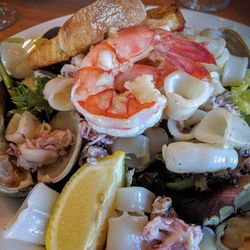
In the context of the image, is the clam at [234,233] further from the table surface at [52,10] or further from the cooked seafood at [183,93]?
the table surface at [52,10]

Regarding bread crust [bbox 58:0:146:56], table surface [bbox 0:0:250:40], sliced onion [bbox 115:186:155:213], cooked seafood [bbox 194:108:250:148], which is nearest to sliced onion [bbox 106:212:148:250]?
sliced onion [bbox 115:186:155:213]

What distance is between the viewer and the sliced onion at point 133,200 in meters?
1.07

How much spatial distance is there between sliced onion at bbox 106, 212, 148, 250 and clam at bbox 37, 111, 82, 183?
0.21 metres

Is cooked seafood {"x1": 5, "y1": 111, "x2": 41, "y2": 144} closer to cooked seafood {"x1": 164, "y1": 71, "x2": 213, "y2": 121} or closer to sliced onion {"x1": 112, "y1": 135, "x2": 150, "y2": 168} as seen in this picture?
sliced onion {"x1": 112, "y1": 135, "x2": 150, "y2": 168}

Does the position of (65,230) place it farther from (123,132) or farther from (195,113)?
(195,113)

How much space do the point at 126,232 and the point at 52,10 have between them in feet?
4.83

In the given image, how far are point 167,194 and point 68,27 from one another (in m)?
0.52

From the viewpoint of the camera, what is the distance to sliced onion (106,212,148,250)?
1.02 meters

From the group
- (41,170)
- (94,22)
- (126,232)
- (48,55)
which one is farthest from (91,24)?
(126,232)

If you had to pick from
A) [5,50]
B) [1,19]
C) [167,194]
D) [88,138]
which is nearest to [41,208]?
[88,138]

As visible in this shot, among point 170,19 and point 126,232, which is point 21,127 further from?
point 170,19

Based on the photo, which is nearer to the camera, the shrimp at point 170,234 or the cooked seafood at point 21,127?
the shrimp at point 170,234

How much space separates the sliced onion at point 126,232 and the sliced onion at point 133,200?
0.09 ft

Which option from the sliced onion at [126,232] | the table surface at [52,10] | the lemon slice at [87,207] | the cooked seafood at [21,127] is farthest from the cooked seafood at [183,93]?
the table surface at [52,10]
